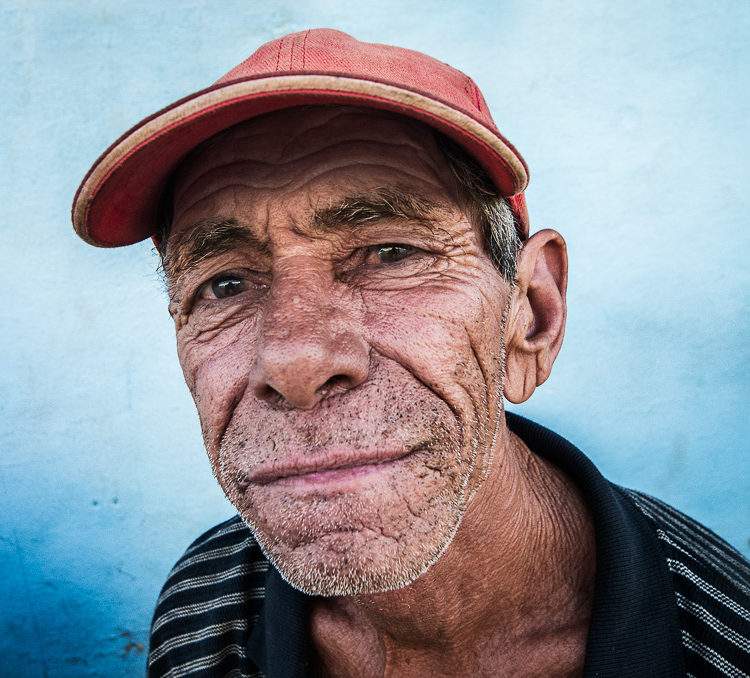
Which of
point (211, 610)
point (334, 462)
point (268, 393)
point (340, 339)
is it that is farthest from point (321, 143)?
point (211, 610)

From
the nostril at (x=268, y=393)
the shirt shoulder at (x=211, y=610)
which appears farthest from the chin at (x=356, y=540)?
the shirt shoulder at (x=211, y=610)

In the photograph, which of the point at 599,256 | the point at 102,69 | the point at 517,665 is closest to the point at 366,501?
the point at 517,665

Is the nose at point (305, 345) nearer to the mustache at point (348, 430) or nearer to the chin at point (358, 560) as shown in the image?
the mustache at point (348, 430)

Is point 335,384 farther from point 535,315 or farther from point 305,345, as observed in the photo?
point 535,315

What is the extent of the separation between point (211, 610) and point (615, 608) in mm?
1342

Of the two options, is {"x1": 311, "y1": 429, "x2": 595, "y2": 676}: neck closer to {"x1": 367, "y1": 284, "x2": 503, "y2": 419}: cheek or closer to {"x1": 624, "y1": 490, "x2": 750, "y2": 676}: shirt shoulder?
{"x1": 624, "y1": 490, "x2": 750, "y2": 676}: shirt shoulder

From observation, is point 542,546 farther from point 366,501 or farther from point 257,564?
point 257,564

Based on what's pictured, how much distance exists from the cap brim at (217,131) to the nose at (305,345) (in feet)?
1.21

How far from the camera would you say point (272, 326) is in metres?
1.30

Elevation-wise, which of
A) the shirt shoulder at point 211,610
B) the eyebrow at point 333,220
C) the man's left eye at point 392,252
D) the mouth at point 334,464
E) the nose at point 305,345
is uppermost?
the eyebrow at point 333,220

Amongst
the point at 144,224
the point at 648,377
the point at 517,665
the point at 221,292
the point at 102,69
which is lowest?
the point at 517,665

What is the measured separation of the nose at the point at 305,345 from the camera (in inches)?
47.3

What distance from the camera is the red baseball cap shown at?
1.20m

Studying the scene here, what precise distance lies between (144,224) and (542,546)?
1457 millimetres
